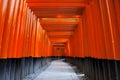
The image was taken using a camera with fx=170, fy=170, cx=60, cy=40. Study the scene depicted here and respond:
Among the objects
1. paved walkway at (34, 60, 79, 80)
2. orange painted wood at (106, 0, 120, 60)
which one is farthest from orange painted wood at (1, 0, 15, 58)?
paved walkway at (34, 60, 79, 80)

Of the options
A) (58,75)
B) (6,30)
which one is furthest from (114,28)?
(58,75)

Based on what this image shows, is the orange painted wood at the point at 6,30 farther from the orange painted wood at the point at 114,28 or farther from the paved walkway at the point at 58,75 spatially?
the paved walkway at the point at 58,75

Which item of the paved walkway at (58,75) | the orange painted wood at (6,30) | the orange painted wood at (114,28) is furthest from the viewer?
the paved walkway at (58,75)

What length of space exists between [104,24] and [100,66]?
200 cm

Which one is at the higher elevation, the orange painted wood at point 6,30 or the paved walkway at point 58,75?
the orange painted wood at point 6,30

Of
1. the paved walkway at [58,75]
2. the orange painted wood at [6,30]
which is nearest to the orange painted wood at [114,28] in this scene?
the orange painted wood at [6,30]

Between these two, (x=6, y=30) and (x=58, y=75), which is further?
(x=58, y=75)

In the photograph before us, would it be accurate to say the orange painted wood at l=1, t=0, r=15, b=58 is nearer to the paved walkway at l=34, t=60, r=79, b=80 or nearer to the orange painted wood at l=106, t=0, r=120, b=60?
the orange painted wood at l=106, t=0, r=120, b=60

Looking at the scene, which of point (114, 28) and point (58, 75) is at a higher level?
point (114, 28)

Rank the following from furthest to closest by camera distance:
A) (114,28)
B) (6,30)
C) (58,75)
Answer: (58,75) → (6,30) → (114,28)

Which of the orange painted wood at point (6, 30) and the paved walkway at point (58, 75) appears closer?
the orange painted wood at point (6, 30)

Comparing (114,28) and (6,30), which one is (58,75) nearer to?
(6,30)

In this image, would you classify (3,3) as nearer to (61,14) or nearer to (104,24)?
(104,24)

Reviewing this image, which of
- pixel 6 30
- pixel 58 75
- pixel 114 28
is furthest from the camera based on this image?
pixel 58 75
